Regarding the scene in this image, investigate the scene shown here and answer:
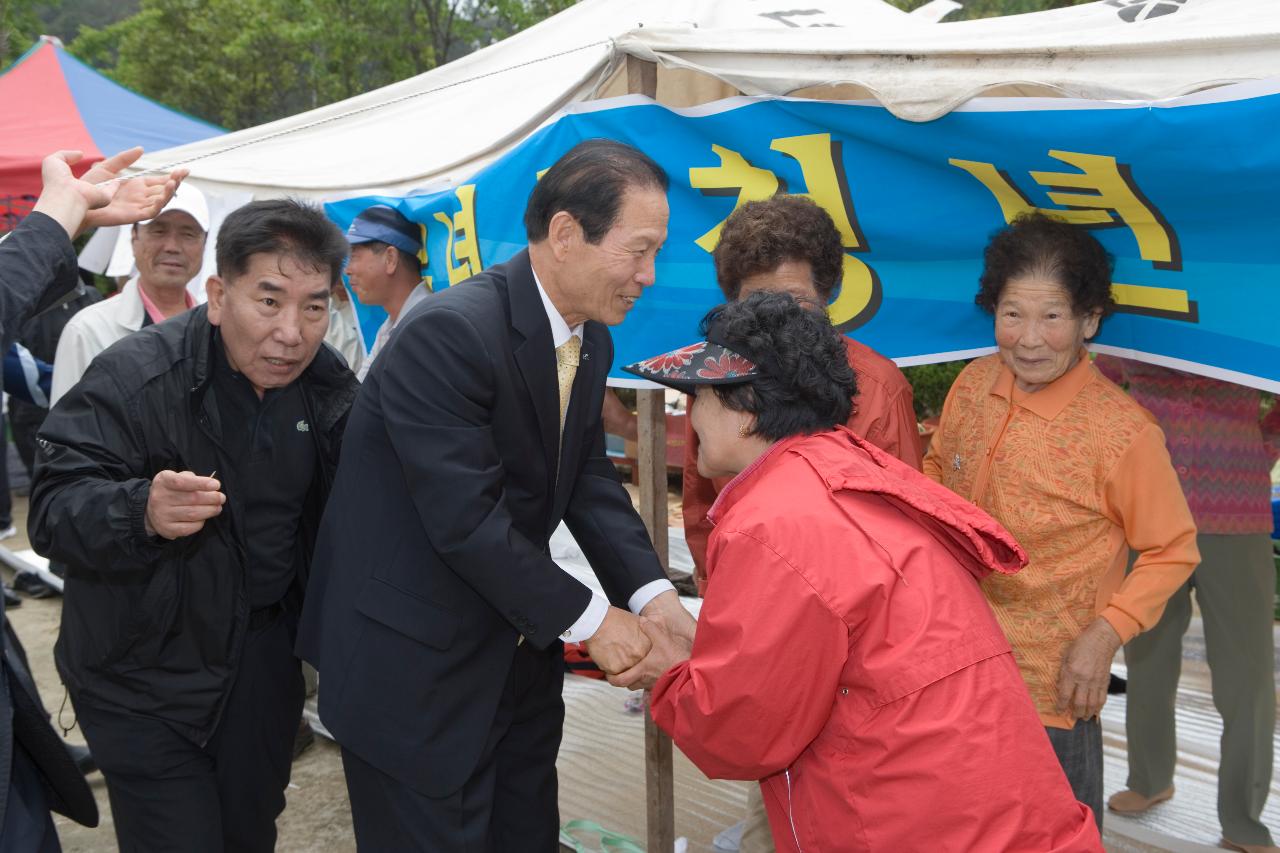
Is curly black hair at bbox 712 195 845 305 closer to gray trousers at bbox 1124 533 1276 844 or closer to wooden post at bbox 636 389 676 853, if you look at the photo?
wooden post at bbox 636 389 676 853

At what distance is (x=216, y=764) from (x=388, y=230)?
245 cm

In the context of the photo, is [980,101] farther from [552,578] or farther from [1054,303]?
[552,578]

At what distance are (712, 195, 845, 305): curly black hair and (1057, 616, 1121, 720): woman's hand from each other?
1.08 metres

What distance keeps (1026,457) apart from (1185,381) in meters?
1.35

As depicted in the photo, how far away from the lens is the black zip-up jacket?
2361 mm

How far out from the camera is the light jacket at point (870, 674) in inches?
64.6

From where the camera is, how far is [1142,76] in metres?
2.04

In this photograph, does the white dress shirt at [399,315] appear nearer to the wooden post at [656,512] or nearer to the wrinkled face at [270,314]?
the wooden post at [656,512]

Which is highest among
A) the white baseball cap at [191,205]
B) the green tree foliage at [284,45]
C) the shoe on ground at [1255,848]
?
the green tree foliage at [284,45]

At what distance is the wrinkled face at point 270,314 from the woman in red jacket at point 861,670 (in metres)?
1.19

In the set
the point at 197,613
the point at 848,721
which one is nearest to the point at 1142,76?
the point at 848,721

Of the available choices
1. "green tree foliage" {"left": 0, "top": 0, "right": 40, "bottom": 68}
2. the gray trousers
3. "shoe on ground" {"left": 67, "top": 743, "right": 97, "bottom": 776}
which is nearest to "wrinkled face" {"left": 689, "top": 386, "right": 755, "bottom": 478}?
the gray trousers

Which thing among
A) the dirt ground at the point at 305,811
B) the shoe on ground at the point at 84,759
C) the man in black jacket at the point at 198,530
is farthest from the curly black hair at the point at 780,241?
the shoe on ground at the point at 84,759

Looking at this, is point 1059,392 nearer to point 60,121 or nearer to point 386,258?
point 386,258
